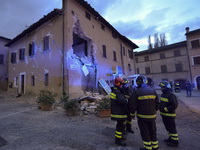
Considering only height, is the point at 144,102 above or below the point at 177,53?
→ below

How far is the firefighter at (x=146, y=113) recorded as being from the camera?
8.84ft

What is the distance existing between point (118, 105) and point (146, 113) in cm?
75

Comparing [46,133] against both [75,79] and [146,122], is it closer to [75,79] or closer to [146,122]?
[146,122]

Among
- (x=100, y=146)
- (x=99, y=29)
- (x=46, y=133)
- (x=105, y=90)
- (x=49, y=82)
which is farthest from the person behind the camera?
(x=99, y=29)

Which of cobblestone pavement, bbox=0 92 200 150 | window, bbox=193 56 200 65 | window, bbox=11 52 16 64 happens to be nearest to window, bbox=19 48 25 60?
window, bbox=11 52 16 64

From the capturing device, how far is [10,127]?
436cm

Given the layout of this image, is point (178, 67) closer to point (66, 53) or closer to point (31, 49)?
point (66, 53)

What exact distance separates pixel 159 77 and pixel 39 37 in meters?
27.2

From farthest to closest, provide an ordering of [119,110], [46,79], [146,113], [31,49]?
[31,49]
[46,79]
[119,110]
[146,113]

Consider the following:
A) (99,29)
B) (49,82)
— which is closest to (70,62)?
(49,82)

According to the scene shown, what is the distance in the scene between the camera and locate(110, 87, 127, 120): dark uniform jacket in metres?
3.09

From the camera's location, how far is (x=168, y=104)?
3223 millimetres

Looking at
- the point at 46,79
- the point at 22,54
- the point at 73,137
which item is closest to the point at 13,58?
the point at 22,54

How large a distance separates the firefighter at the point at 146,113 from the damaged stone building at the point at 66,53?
709cm
